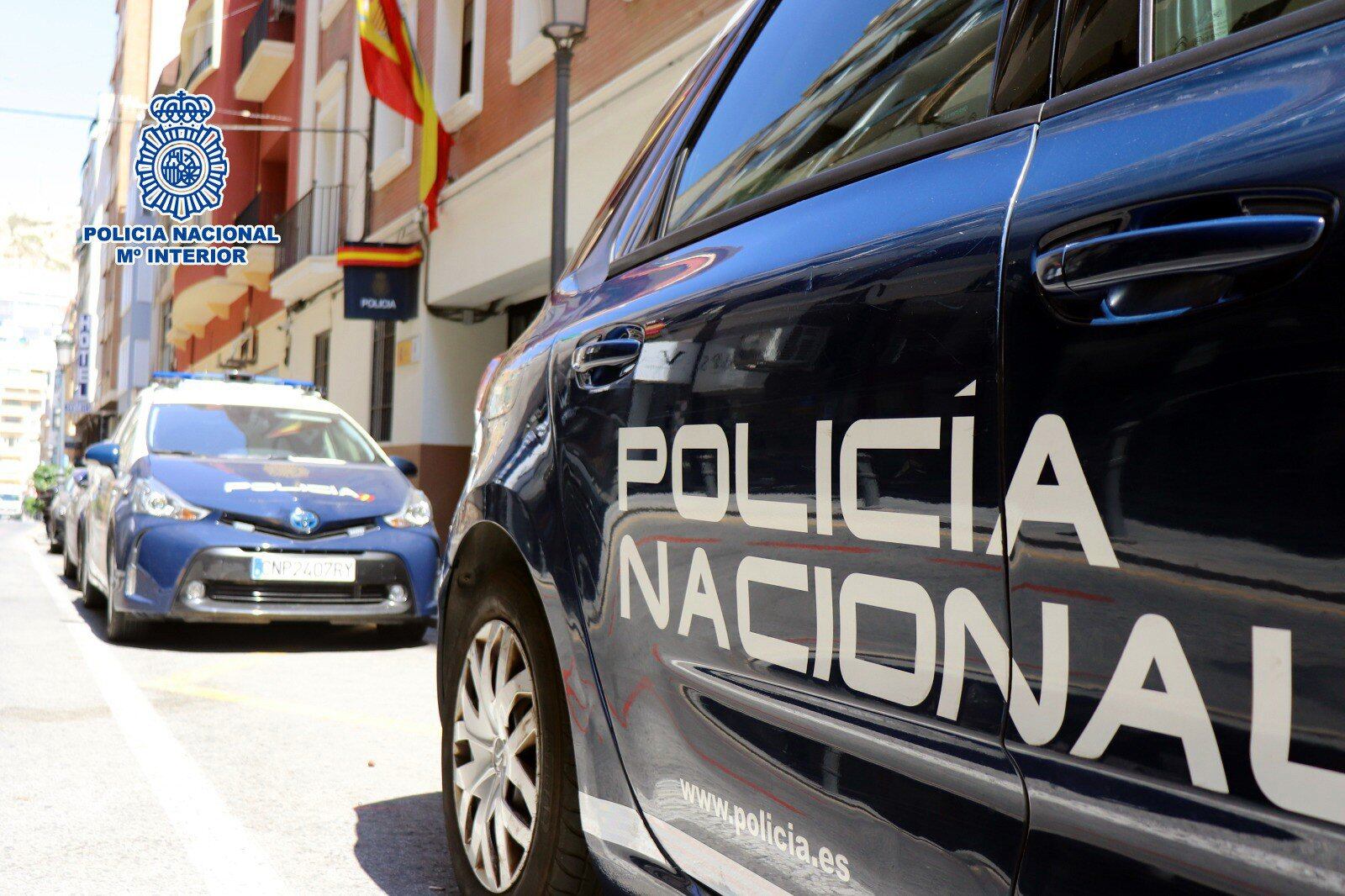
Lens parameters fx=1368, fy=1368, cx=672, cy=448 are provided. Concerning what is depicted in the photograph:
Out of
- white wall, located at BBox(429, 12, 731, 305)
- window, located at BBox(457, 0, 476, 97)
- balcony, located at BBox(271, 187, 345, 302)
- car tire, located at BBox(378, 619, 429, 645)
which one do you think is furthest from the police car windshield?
balcony, located at BBox(271, 187, 345, 302)

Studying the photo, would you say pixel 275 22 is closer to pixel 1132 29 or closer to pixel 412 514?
pixel 412 514

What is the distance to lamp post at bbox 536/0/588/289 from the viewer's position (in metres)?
8.23

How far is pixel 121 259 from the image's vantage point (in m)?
26.4

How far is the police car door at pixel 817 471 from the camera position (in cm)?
148

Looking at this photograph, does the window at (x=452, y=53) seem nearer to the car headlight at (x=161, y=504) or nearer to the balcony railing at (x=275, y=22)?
the car headlight at (x=161, y=504)

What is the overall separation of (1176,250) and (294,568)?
6387 millimetres

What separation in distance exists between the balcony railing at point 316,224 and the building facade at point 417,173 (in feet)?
0.15

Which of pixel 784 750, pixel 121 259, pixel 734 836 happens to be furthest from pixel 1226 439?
pixel 121 259

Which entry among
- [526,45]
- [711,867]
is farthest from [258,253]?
[711,867]

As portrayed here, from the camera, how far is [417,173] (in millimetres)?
16234

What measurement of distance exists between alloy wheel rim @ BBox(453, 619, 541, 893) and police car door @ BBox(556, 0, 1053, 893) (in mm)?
431

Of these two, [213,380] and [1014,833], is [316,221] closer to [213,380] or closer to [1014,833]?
[213,380]

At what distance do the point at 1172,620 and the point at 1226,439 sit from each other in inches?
6.5

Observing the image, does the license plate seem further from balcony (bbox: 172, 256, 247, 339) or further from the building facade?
balcony (bbox: 172, 256, 247, 339)
